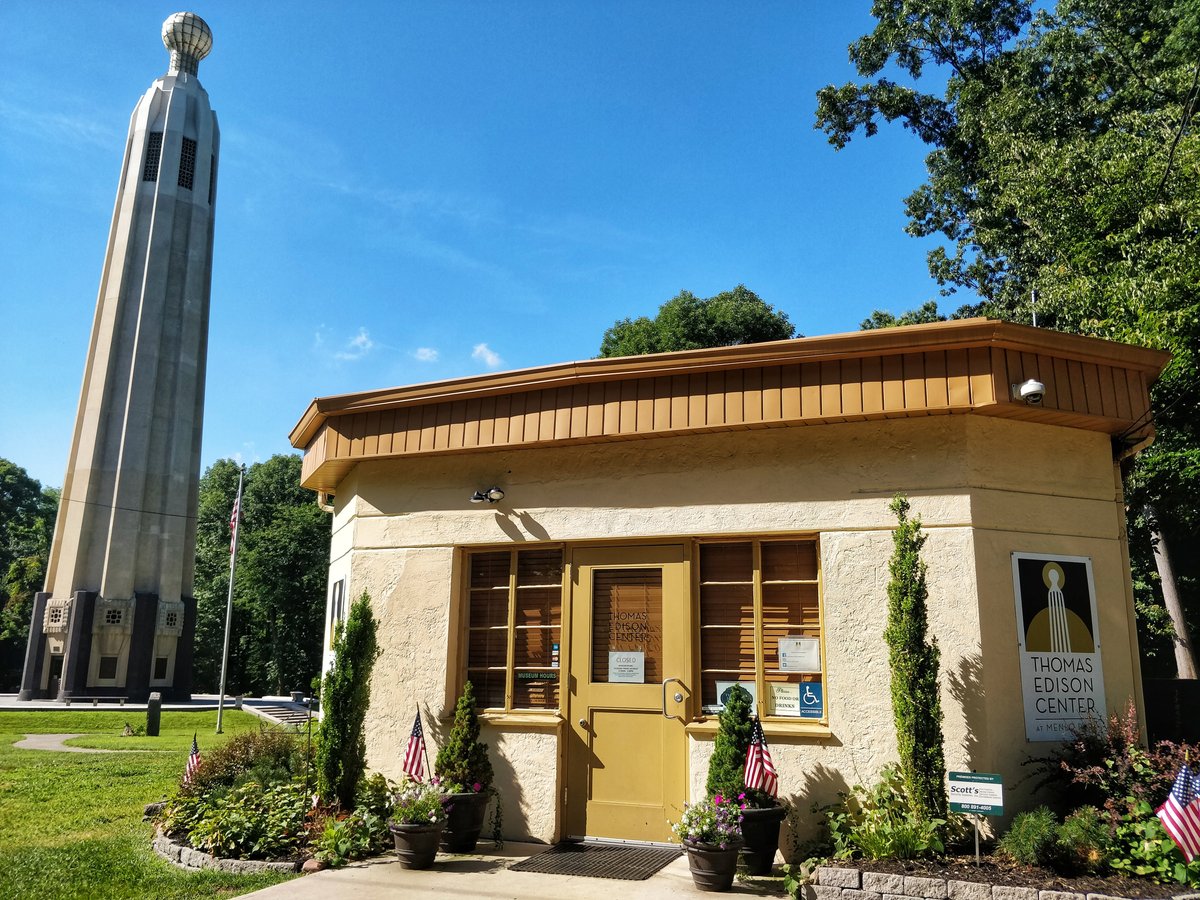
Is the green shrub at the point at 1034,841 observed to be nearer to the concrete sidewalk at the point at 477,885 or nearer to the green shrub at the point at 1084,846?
the green shrub at the point at 1084,846

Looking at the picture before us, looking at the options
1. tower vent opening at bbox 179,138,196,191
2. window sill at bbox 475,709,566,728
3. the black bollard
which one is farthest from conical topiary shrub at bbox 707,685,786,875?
tower vent opening at bbox 179,138,196,191

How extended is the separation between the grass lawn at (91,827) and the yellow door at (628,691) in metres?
2.67

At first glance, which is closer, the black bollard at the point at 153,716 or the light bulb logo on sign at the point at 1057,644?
the light bulb logo on sign at the point at 1057,644

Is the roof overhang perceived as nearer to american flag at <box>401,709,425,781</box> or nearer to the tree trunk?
→ american flag at <box>401,709,425,781</box>

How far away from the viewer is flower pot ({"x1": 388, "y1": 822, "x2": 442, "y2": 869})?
6.64 meters

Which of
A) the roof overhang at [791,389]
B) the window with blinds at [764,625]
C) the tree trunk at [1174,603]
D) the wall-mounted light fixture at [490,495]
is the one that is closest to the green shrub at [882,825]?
the window with blinds at [764,625]

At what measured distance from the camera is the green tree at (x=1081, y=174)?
42.3 ft

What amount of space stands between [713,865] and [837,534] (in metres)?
2.78

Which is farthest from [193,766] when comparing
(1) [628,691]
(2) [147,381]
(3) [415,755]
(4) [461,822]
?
(2) [147,381]

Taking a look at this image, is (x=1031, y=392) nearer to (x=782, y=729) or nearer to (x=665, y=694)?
(x=782, y=729)

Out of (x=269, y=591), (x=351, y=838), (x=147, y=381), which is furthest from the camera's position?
(x=269, y=591)

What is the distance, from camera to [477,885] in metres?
6.19

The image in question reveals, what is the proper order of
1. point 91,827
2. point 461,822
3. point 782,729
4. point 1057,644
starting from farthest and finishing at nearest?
point 91,827 → point 461,822 → point 782,729 → point 1057,644

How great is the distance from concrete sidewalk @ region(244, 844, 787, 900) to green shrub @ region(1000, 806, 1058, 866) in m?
1.58
